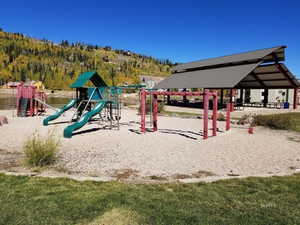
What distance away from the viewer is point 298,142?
29.7 feet

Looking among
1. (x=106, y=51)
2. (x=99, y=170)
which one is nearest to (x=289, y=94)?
(x=99, y=170)

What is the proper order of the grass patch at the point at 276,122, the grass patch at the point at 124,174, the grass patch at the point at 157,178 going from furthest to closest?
the grass patch at the point at 276,122 → the grass patch at the point at 124,174 → the grass patch at the point at 157,178

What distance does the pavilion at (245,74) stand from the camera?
2328 centimetres

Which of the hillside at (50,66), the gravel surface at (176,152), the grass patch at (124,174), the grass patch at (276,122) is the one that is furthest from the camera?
the hillside at (50,66)

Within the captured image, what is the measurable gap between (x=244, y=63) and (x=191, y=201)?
2605 cm

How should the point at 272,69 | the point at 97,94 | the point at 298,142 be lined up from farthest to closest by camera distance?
the point at 272,69 → the point at 97,94 → the point at 298,142

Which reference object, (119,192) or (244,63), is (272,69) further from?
(119,192)

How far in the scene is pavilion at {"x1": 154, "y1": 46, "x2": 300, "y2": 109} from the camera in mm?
23281

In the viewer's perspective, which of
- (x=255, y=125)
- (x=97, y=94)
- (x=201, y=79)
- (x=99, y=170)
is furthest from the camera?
(x=201, y=79)

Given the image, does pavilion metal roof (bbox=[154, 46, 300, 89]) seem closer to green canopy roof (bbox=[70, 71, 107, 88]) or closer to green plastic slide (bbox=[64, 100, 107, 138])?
green canopy roof (bbox=[70, 71, 107, 88])

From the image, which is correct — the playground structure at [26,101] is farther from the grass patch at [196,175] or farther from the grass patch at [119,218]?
the grass patch at [119,218]

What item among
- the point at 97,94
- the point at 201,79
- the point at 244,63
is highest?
the point at 244,63

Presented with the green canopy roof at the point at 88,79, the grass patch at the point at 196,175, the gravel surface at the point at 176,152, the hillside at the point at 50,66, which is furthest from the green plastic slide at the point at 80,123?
the hillside at the point at 50,66

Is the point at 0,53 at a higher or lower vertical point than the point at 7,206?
higher
